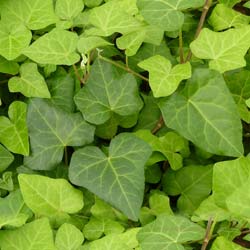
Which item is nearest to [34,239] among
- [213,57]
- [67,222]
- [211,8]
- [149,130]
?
[67,222]

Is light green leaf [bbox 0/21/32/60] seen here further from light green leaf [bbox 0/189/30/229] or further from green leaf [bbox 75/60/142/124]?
light green leaf [bbox 0/189/30/229]

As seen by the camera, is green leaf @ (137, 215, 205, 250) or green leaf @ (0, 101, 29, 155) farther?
green leaf @ (0, 101, 29, 155)

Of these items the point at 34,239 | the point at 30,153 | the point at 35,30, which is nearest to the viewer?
the point at 34,239

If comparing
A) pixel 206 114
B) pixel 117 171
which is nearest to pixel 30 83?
pixel 117 171

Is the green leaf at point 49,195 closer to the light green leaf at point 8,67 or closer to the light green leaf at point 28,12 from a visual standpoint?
the light green leaf at point 8,67

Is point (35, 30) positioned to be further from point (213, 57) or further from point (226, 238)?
point (226, 238)

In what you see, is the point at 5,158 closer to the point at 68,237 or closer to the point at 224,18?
the point at 68,237

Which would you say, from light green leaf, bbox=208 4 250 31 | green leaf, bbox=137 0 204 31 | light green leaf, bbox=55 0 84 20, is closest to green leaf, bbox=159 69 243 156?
green leaf, bbox=137 0 204 31
